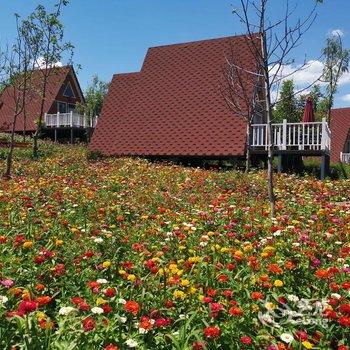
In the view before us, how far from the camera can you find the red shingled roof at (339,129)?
137 ft

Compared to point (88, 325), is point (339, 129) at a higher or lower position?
higher

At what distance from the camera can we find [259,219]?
7.25 metres

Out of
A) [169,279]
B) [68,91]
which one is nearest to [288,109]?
[68,91]

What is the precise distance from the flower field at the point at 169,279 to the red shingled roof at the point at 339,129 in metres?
36.2

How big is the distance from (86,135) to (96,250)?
37366 mm

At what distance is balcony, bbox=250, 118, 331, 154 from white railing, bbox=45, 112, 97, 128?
80.3ft

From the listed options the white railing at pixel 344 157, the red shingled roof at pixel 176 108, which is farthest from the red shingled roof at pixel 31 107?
the white railing at pixel 344 157

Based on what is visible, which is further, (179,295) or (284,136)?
(284,136)

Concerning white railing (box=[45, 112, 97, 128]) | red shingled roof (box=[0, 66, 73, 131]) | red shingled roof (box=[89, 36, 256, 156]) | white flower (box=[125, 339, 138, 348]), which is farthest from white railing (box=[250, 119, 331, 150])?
red shingled roof (box=[0, 66, 73, 131])

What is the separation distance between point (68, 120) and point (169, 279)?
1468 inches

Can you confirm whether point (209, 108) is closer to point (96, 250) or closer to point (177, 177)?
point (177, 177)

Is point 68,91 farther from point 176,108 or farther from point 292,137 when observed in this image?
point 292,137

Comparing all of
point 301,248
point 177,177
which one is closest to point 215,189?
point 177,177

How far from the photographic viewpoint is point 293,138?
17.8 meters
